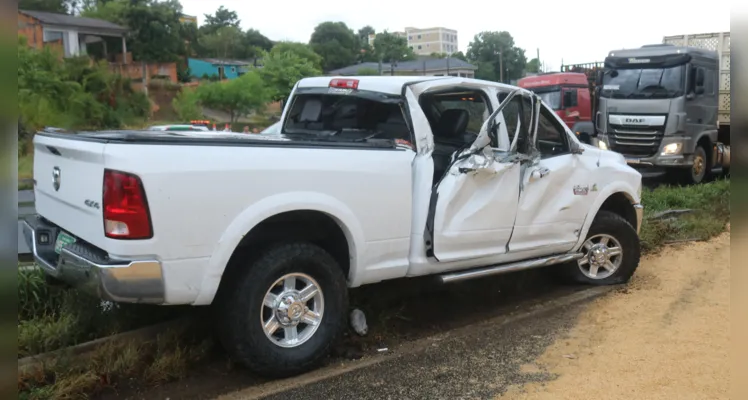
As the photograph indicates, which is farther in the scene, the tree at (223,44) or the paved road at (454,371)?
the tree at (223,44)

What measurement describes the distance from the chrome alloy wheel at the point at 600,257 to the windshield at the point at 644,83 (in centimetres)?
906

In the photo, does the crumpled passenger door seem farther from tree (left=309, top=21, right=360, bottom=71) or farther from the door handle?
tree (left=309, top=21, right=360, bottom=71)

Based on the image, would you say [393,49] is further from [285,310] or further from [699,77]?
[285,310]

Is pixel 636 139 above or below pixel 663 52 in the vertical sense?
below

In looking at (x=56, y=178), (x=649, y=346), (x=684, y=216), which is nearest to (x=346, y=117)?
(x=56, y=178)

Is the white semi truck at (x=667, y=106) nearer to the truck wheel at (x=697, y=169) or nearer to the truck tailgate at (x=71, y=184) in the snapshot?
the truck wheel at (x=697, y=169)

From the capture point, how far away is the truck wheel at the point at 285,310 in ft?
12.8

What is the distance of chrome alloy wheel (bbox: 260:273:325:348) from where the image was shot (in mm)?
4039

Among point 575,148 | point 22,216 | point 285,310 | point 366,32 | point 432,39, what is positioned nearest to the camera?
point 22,216

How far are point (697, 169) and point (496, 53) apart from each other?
3174 centimetres

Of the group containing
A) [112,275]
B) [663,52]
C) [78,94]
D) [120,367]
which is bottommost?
Answer: [120,367]

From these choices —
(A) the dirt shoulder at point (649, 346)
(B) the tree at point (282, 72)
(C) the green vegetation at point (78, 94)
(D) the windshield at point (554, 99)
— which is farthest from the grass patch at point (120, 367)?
(B) the tree at point (282, 72)

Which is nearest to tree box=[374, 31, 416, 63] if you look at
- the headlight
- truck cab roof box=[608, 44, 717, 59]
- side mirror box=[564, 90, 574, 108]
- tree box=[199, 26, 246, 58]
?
tree box=[199, 26, 246, 58]

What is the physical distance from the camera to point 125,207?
136 inches
